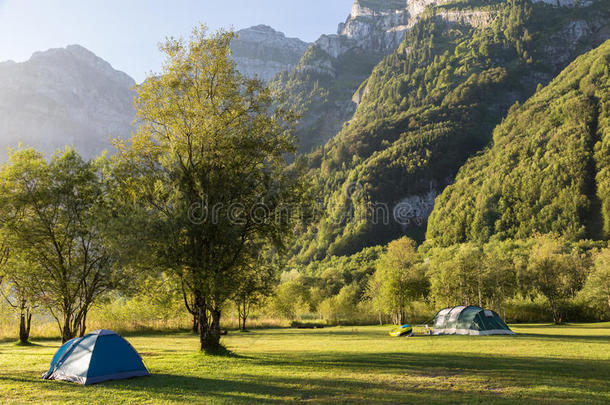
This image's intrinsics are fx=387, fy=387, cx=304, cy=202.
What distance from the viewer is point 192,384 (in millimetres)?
14570

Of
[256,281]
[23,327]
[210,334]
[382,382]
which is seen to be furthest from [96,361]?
[23,327]

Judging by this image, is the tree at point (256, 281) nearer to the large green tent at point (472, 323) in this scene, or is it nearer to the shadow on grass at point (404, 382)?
the shadow on grass at point (404, 382)

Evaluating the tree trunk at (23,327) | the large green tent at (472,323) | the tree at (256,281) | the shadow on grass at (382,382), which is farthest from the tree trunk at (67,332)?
the large green tent at (472,323)

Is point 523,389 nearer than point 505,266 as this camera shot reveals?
Yes

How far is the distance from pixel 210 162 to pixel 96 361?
12106 mm

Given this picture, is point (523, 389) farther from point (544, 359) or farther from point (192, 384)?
point (192, 384)

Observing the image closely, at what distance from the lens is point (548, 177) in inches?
5177

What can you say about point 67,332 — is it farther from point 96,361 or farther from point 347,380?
point 347,380

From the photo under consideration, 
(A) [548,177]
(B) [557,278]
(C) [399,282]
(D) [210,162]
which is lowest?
(B) [557,278]

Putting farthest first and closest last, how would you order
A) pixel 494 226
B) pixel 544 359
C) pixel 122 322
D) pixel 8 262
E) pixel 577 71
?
pixel 577 71
pixel 494 226
pixel 122 322
pixel 8 262
pixel 544 359

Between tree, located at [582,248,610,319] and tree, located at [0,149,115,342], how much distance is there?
213 feet

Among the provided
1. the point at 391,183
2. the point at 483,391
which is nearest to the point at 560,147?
the point at 391,183

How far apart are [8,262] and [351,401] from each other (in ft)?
91.8

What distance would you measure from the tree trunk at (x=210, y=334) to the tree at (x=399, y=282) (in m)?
42.9
